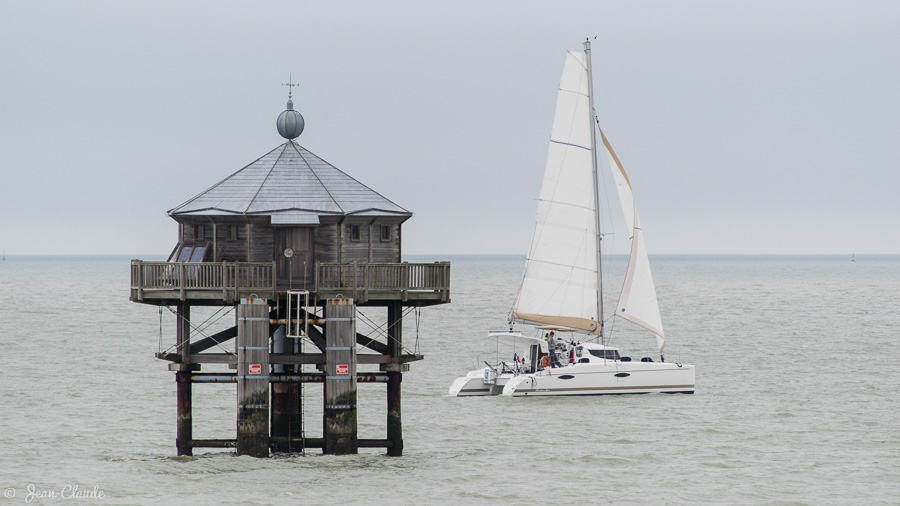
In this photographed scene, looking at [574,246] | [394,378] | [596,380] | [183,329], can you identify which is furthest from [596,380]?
[183,329]

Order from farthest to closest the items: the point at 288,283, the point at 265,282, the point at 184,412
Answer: the point at 184,412 → the point at 288,283 → the point at 265,282

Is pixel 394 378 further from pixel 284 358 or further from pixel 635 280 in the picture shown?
pixel 635 280

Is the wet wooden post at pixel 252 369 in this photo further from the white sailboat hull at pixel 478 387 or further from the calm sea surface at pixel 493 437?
the white sailboat hull at pixel 478 387

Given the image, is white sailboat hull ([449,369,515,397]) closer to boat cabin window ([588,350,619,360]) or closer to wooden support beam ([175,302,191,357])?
boat cabin window ([588,350,619,360])

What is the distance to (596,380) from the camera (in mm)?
52438

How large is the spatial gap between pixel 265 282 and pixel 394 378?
4.34 metres

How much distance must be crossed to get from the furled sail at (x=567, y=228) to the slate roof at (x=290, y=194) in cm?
2145

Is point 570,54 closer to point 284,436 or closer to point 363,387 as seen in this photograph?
point 363,387

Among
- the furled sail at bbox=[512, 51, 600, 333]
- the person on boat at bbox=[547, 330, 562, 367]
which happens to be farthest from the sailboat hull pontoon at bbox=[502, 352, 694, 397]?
the furled sail at bbox=[512, 51, 600, 333]

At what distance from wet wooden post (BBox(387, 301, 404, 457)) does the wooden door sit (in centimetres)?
234

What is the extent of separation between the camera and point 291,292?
104 feet

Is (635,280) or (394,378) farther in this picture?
(635,280)

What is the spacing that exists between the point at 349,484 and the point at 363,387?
22795 mm

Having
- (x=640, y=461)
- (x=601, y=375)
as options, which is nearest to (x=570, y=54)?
(x=601, y=375)
